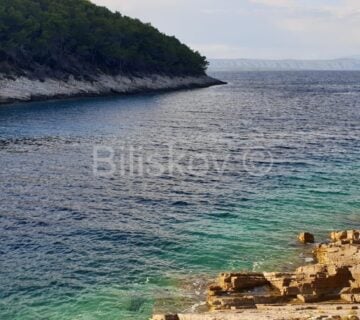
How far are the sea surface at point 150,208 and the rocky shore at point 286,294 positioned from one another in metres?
2.38

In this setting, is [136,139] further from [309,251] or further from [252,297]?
[252,297]

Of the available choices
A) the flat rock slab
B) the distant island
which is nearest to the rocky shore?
the flat rock slab

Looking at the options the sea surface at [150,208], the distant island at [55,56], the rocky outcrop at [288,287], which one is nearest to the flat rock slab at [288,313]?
the rocky outcrop at [288,287]

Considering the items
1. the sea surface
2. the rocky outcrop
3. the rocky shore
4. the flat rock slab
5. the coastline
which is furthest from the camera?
the coastline

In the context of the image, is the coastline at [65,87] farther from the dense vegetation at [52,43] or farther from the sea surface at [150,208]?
the sea surface at [150,208]

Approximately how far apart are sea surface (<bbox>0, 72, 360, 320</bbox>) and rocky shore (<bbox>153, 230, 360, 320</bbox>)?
2376 mm

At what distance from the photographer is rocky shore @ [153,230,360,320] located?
26875mm

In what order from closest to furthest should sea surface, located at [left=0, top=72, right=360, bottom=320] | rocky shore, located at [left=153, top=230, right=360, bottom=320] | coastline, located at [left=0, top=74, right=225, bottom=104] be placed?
rocky shore, located at [left=153, top=230, right=360, bottom=320]
sea surface, located at [left=0, top=72, right=360, bottom=320]
coastline, located at [left=0, top=74, right=225, bottom=104]

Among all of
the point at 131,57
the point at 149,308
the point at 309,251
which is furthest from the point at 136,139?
the point at 131,57

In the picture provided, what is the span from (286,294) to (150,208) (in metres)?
21.9

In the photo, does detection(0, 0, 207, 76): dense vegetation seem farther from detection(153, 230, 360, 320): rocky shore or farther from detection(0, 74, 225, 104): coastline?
detection(153, 230, 360, 320): rocky shore

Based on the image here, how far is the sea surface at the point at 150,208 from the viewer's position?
3375cm

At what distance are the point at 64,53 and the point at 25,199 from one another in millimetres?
131078

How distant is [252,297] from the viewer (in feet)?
96.6
